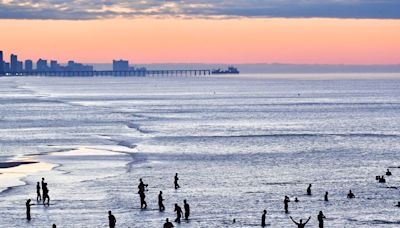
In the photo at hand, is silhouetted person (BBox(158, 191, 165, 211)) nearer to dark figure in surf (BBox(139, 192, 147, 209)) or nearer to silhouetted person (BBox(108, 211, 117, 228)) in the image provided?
dark figure in surf (BBox(139, 192, 147, 209))

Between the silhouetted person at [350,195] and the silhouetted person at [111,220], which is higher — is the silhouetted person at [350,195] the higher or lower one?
the lower one

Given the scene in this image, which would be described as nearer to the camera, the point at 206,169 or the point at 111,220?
the point at 111,220

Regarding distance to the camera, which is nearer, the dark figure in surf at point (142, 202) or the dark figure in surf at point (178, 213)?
the dark figure in surf at point (178, 213)

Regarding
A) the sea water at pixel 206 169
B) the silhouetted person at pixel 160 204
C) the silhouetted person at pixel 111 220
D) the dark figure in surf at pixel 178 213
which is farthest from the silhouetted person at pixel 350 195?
the silhouetted person at pixel 111 220

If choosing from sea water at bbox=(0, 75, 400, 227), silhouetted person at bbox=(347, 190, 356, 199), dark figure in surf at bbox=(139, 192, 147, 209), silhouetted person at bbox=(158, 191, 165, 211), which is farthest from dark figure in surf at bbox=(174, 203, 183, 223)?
A: silhouetted person at bbox=(347, 190, 356, 199)

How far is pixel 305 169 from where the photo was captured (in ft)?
235

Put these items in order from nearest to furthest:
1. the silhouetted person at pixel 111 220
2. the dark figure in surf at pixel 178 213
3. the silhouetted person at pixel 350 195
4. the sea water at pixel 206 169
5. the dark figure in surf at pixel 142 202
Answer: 1. the silhouetted person at pixel 111 220
2. the dark figure in surf at pixel 178 213
3. the sea water at pixel 206 169
4. the dark figure in surf at pixel 142 202
5. the silhouetted person at pixel 350 195

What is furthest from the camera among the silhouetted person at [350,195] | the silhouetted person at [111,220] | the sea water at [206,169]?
the silhouetted person at [350,195]

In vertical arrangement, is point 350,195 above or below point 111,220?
below

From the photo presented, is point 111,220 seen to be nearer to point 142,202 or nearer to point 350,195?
point 142,202

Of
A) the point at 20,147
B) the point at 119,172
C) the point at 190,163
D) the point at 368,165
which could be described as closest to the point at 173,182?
the point at 119,172

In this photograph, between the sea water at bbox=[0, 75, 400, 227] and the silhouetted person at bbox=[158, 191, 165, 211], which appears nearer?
the sea water at bbox=[0, 75, 400, 227]

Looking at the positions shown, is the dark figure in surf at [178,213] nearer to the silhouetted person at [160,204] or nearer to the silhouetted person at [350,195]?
the silhouetted person at [160,204]

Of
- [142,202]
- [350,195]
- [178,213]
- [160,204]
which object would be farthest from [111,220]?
[350,195]
